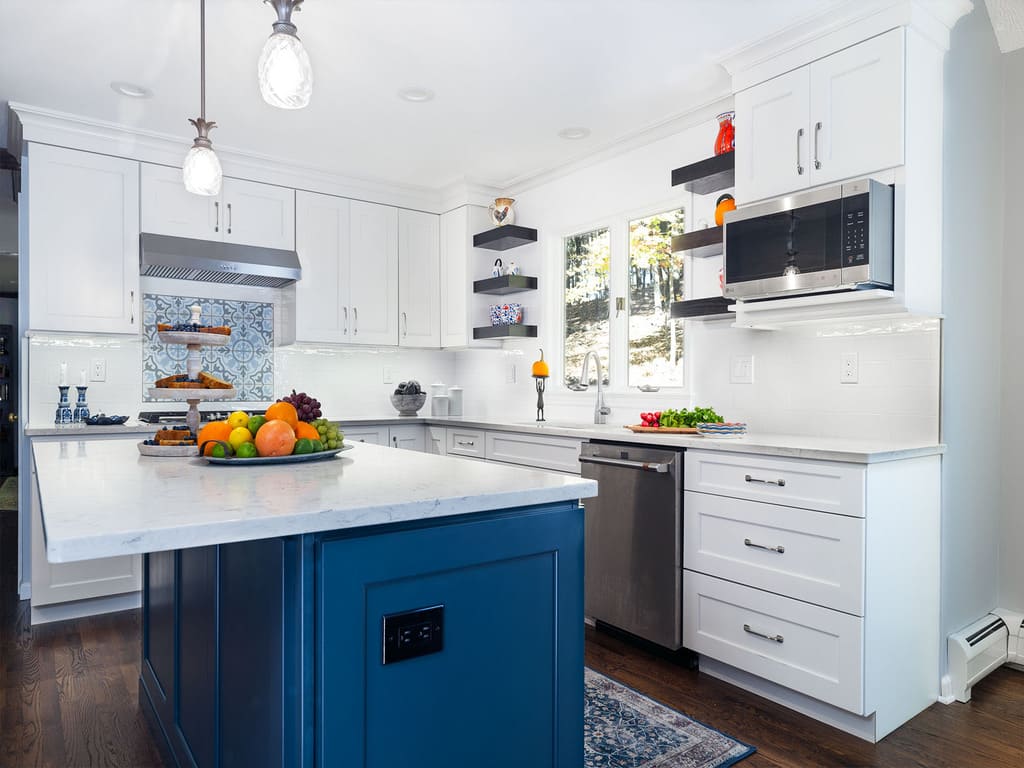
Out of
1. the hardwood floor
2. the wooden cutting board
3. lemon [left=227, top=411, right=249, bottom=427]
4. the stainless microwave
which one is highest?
the stainless microwave

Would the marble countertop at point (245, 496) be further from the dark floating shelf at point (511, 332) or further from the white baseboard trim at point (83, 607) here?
the dark floating shelf at point (511, 332)

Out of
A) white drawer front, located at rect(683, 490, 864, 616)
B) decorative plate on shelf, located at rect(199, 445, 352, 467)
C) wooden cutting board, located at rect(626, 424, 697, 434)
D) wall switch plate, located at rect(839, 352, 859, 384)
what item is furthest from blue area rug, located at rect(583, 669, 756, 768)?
wall switch plate, located at rect(839, 352, 859, 384)

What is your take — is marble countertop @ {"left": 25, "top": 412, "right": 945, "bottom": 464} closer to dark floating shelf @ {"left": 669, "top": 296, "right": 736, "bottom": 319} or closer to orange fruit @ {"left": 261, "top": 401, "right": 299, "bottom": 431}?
dark floating shelf @ {"left": 669, "top": 296, "right": 736, "bottom": 319}

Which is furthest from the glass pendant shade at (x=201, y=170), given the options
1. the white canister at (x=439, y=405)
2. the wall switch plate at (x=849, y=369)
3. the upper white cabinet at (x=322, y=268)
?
the white canister at (x=439, y=405)

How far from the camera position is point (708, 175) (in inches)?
123

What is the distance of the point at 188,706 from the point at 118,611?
2140mm

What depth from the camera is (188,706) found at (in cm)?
183

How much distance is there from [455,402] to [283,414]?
3.16 metres

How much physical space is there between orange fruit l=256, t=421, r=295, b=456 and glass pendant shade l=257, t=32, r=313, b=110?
2.69 feet

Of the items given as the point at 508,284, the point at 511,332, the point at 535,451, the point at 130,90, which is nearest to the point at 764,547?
the point at 535,451

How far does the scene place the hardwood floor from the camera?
7.00 ft

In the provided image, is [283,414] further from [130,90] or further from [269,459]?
[130,90]

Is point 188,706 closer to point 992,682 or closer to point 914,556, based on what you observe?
point 914,556

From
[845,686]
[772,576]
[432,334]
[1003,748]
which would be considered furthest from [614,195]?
[1003,748]
